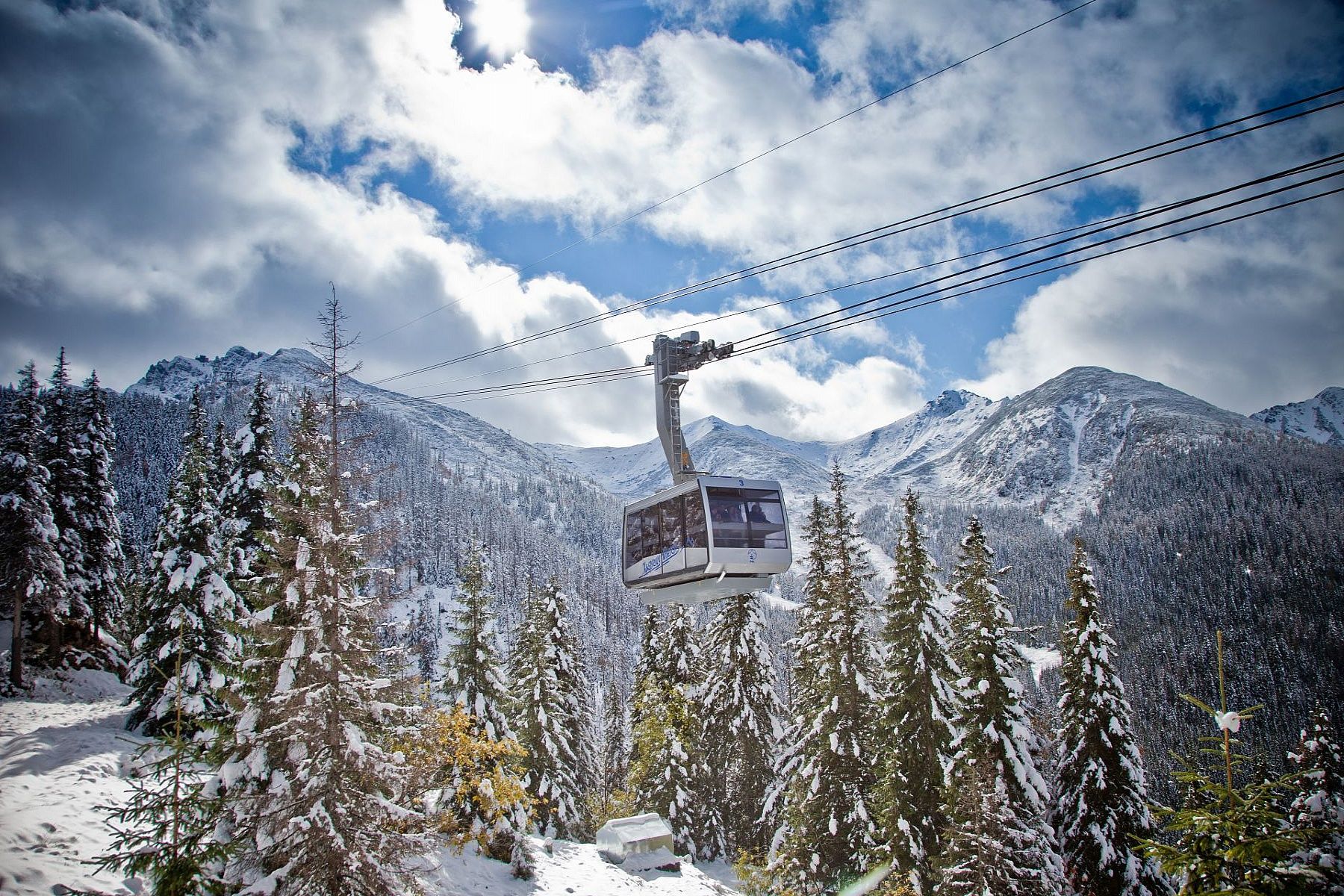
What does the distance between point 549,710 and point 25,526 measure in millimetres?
26087

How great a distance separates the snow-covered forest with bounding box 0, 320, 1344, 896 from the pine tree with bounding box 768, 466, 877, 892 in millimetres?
101

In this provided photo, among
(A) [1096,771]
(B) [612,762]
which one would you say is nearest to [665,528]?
(A) [1096,771]

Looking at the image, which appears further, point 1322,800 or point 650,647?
point 650,647

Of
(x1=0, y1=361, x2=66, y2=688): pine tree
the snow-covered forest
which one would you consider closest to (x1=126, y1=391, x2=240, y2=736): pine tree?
the snow-covered forest

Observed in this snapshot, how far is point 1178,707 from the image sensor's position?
136875 millimetres

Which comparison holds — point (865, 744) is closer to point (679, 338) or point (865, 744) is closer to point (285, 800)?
point (679, 338)

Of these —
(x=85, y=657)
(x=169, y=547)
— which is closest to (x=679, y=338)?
(x=169, y=547)

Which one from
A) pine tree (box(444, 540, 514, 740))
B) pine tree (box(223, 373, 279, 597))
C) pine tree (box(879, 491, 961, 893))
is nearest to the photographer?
pine tree (box(879, 491, 961, 893))

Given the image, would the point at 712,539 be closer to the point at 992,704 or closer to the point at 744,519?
the point at 744,519

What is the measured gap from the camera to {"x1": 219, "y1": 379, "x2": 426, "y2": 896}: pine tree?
14625 millimetres

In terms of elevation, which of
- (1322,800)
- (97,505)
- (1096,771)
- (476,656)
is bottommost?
(1096,771)

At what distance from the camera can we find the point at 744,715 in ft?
108

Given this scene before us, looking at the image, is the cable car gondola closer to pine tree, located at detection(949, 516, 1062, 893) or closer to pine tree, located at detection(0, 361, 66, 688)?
pine tree, located at detection(949, 516, 1062, 893)

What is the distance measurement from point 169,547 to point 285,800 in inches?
922
